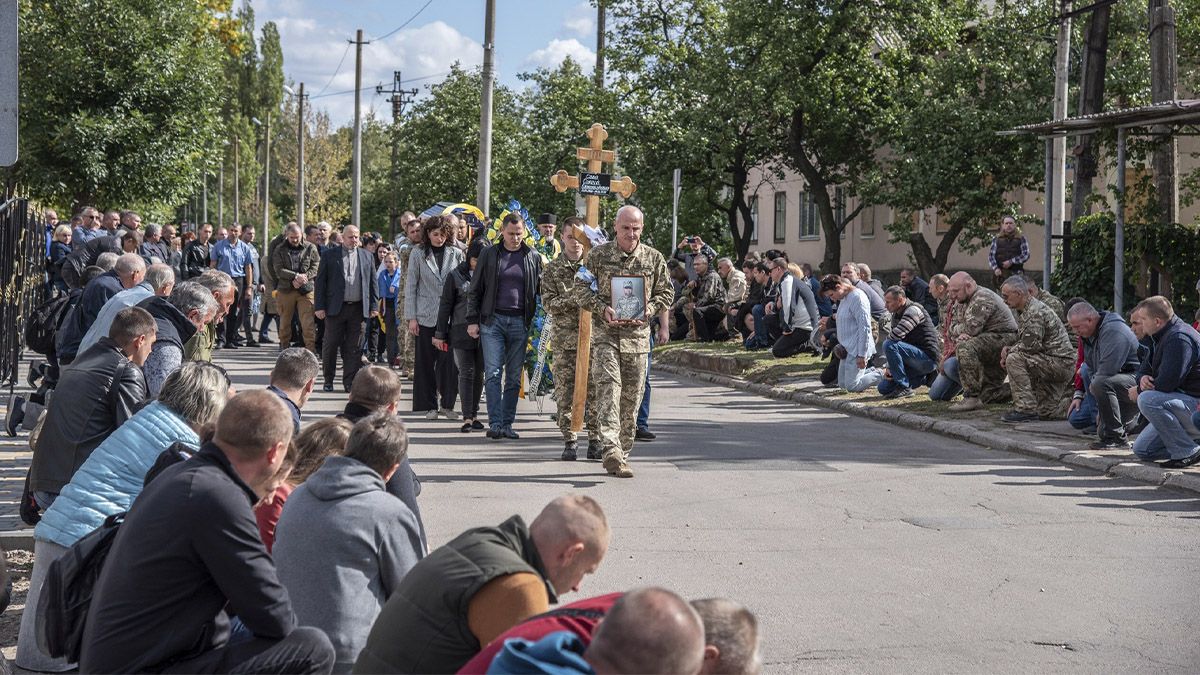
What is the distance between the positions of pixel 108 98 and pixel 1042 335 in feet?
70.7

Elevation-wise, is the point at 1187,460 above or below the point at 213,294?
below

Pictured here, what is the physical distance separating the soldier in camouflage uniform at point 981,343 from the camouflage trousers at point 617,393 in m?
6.07

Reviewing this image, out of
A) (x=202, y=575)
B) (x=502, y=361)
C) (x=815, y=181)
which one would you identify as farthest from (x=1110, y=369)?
(x=815, y=181)

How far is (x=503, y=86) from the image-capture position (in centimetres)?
6844

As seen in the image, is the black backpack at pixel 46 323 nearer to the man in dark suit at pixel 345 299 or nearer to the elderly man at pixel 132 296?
the elderly man at pixel 132 296

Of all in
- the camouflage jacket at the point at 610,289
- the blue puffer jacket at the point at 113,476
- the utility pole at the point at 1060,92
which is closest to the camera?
the blue puffer jacket at the point at 113,476

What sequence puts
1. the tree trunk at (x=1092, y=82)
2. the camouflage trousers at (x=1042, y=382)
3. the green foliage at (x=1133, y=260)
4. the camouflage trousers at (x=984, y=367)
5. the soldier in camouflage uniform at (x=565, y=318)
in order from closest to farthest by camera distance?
the soldier in camouflage uniform at (x=565, y=318), the camouflage trousers at (x=1042, y=382), the camouflage trousers at (x=984, y=367), the green foliage at (x=1133, y=260), the tree trunk at (x=1092, y=82)

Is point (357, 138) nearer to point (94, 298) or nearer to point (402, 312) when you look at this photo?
point (402, 312)

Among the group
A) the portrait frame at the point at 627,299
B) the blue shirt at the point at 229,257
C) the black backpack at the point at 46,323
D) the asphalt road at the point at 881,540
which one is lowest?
the asphalt road at the point at 881,540

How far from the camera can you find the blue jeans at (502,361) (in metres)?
13.5

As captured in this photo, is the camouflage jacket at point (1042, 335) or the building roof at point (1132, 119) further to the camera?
the building roof at point (1132, 119)

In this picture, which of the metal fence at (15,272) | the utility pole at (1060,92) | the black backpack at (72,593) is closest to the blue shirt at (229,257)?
the metal fence at (15,272)

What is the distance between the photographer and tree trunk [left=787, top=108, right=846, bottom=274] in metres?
38.7

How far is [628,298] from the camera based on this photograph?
11.4m
